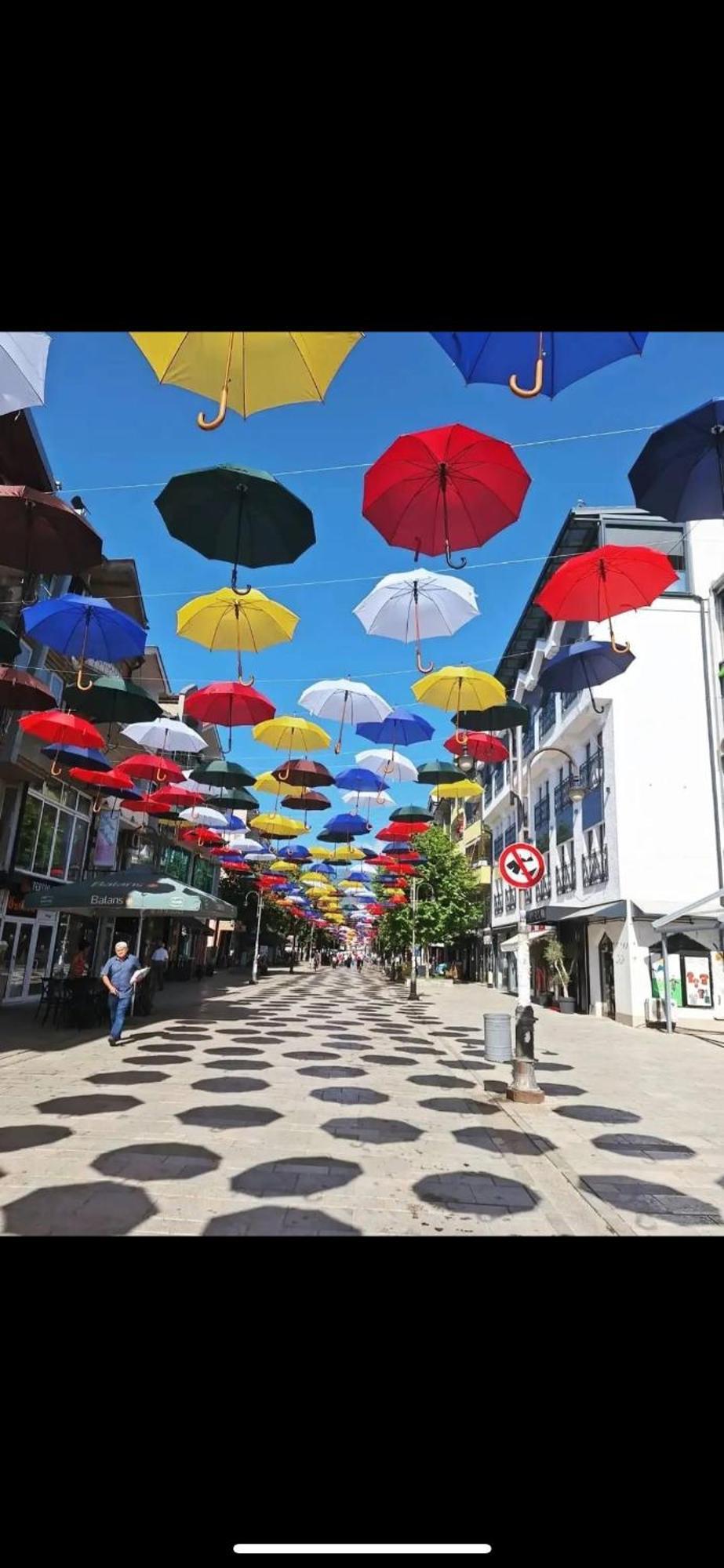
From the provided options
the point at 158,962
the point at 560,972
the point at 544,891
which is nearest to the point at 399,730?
the point at 158,962

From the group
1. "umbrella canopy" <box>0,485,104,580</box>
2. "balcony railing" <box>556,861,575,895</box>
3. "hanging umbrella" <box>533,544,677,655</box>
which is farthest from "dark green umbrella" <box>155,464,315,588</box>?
"balcony railing" <box>556,861,575,895</box>

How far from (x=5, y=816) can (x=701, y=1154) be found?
1699 centimetres

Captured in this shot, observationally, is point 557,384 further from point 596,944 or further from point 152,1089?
point 596,944

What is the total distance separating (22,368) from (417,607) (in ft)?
17.0

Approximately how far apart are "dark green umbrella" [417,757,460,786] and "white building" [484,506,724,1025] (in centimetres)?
454

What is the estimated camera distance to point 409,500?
642cm

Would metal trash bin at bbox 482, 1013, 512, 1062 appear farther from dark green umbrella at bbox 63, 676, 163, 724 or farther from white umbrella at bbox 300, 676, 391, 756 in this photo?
dark green umbrella at bbox 63, 676, 163, 724

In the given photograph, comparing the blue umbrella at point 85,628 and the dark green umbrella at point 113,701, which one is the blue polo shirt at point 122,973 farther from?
the blue umbrella at point 85,628

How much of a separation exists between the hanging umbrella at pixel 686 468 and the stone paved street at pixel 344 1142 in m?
5.41

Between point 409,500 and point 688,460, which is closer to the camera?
point 688,460

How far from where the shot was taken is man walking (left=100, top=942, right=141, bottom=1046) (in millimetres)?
12359

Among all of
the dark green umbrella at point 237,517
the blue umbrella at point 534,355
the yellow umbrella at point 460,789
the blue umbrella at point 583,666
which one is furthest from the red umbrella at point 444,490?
the yellow umbrella at point 460,789
